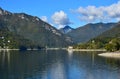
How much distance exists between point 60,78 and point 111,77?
1383 centimetres

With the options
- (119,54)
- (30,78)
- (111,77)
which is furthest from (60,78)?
(119,54)

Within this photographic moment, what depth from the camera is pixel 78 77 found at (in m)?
91.5

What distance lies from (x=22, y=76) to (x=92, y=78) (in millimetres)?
19159

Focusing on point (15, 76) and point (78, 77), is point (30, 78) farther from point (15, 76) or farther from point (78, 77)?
point (78, 77)

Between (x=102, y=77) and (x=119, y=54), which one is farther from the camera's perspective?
(x=119, y=54)

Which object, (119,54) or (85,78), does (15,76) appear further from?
(119,54)

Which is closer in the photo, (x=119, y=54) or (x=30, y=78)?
(x=30, y=78)

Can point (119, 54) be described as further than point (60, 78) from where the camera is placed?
Yes

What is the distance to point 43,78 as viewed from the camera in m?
88.8

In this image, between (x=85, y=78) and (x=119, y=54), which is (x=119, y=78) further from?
(x=119, y=54)

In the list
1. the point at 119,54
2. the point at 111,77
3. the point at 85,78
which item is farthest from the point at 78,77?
the point at 119,54

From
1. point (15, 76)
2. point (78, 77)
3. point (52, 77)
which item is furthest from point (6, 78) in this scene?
point (78, 77)

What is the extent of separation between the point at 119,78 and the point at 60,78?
1527cm

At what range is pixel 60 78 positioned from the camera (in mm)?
88812
